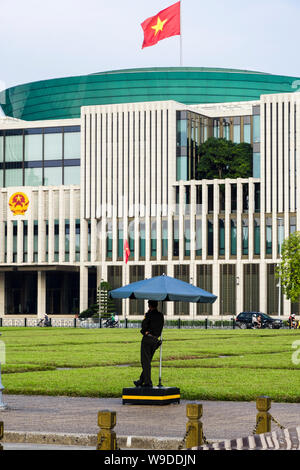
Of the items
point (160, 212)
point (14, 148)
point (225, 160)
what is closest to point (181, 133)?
point (225, 160)

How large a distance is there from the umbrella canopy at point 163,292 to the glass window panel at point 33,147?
324 feet

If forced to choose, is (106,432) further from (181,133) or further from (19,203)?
(19,203)

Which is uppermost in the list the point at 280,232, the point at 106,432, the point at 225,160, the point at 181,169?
the point at 225,160

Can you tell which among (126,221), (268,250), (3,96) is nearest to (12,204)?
(126,221)

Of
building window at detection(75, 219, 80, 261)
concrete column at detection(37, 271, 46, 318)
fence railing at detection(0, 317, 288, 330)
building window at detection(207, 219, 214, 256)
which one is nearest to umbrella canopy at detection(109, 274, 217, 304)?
fence railing at detection(0, 317, 288, 330)

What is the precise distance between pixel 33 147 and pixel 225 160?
23.7 meters

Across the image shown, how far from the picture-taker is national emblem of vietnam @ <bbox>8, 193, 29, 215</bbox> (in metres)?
119

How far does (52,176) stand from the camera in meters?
120

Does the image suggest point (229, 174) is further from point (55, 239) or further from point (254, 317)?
point (254, 317)

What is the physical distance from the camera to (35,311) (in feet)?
394

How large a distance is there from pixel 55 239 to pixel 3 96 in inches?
2331

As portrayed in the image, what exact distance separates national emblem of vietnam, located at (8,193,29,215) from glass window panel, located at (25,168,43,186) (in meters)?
2.25

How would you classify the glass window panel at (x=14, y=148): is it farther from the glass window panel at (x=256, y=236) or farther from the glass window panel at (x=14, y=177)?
the glass window panel at (x=256, y=236)

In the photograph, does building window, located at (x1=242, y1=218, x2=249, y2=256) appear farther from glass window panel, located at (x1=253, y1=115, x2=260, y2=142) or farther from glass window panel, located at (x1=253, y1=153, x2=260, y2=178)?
glass window panel, located at (x1=253, y1=115, x2=260, y2=142)
